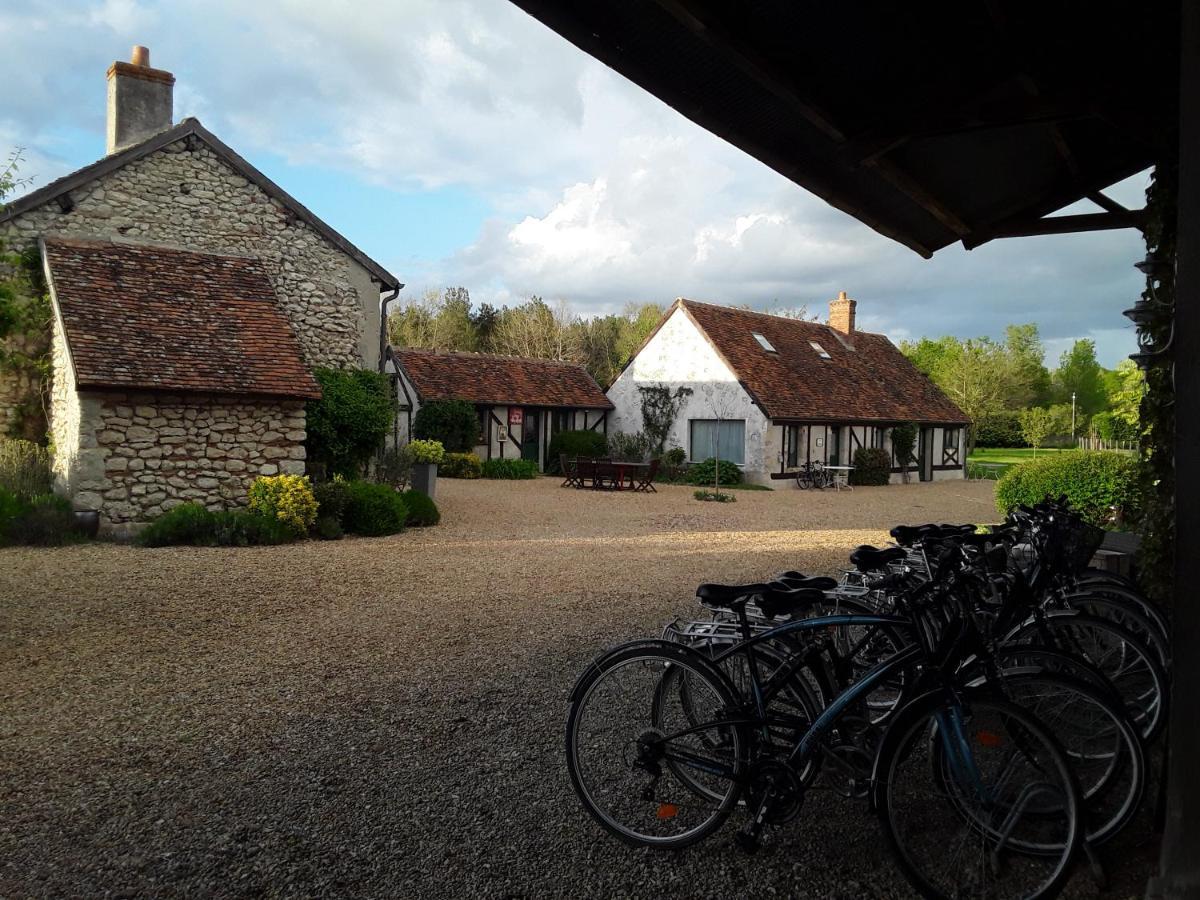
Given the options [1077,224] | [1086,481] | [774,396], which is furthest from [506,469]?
[1077,224]

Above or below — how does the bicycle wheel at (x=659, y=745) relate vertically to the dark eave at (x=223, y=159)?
below

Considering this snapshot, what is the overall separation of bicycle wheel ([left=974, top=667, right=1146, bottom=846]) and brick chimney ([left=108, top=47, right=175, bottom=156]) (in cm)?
1553

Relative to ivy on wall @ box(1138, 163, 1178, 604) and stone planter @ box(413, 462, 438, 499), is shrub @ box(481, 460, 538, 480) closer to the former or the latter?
stone planter @ box(413, 462, 438, 499)

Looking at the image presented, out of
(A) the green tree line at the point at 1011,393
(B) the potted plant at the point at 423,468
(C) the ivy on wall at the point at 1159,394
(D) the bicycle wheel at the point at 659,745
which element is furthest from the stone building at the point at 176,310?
(A) the green tree line at the point at 1011,393

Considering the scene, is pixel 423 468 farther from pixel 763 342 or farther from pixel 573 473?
pixel 763 342

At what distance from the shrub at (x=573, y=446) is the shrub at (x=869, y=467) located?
784 centimetres

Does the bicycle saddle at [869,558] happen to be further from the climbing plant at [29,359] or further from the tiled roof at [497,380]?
the tiled roof at [497,380]

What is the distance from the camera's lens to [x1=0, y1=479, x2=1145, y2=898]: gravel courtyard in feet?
9.64

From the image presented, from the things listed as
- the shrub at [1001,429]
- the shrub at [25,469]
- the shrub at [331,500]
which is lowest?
the shrub at [331,500]

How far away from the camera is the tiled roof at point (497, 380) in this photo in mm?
24078

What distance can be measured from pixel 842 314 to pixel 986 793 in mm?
30006

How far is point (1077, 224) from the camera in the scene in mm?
5969

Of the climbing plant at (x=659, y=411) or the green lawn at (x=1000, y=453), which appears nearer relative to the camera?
the climbing plant at (x=659, y=411)

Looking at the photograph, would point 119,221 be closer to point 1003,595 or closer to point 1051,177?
point 1051,177
